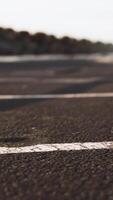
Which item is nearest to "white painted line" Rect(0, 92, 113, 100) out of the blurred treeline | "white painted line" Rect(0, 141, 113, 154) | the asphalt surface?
the asphalt surface

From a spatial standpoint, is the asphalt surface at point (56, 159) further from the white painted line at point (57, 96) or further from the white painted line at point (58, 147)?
the white painted line at point (57, 96)

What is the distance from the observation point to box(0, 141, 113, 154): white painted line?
299 centimetres

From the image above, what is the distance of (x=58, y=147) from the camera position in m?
3.07

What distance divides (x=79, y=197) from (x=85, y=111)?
2.60 metres

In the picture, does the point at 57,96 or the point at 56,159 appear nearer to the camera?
the point at 56,159

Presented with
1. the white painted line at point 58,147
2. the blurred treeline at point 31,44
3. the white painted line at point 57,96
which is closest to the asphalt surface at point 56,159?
the white painted line at point 58,147

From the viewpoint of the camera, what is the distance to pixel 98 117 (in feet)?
14.3

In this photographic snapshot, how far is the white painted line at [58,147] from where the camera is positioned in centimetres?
299

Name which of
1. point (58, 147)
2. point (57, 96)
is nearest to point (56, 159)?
point (58, 147)

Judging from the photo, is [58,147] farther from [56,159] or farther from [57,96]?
[57,96]

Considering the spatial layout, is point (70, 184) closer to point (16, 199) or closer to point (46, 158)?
point (16, 199)

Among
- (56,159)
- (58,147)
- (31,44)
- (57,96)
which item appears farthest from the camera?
(31,44)

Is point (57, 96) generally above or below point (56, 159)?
below

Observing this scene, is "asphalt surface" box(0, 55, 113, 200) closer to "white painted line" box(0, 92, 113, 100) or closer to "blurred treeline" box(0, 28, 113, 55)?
"white painted line" box(0, 92, 113, 100)
